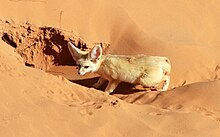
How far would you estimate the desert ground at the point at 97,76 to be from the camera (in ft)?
17.1

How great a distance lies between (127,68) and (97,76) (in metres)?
1.21

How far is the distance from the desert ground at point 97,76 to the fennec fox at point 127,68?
246 mm

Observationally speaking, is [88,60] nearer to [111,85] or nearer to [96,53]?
[96,53]

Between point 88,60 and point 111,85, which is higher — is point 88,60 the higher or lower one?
the higher one

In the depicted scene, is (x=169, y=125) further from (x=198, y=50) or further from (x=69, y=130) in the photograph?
(x=198, y=50)

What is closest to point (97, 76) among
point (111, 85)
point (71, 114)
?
point (111, 85)

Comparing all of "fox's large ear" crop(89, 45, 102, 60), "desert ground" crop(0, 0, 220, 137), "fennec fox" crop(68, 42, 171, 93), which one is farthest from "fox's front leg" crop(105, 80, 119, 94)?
"fox's large ear" crop(89, 45, 102, 60)

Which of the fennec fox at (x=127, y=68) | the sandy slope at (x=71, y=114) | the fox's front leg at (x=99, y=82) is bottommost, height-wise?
the fox's front leg at (x=99, y=82)

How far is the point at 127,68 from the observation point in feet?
28.0

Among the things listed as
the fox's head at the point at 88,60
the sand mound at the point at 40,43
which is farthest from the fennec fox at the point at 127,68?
the sand mound at the point at 40,43

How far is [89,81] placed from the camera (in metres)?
9.38

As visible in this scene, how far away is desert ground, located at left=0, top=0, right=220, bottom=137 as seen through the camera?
522 cm

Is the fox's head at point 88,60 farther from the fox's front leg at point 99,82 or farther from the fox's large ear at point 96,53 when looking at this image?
the fox's front leg at point 99,82

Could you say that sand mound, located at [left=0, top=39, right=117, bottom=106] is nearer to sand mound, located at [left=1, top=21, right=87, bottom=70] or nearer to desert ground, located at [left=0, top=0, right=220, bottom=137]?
desert ground, located at [left=0, top=0, right=220, bottom=137]
